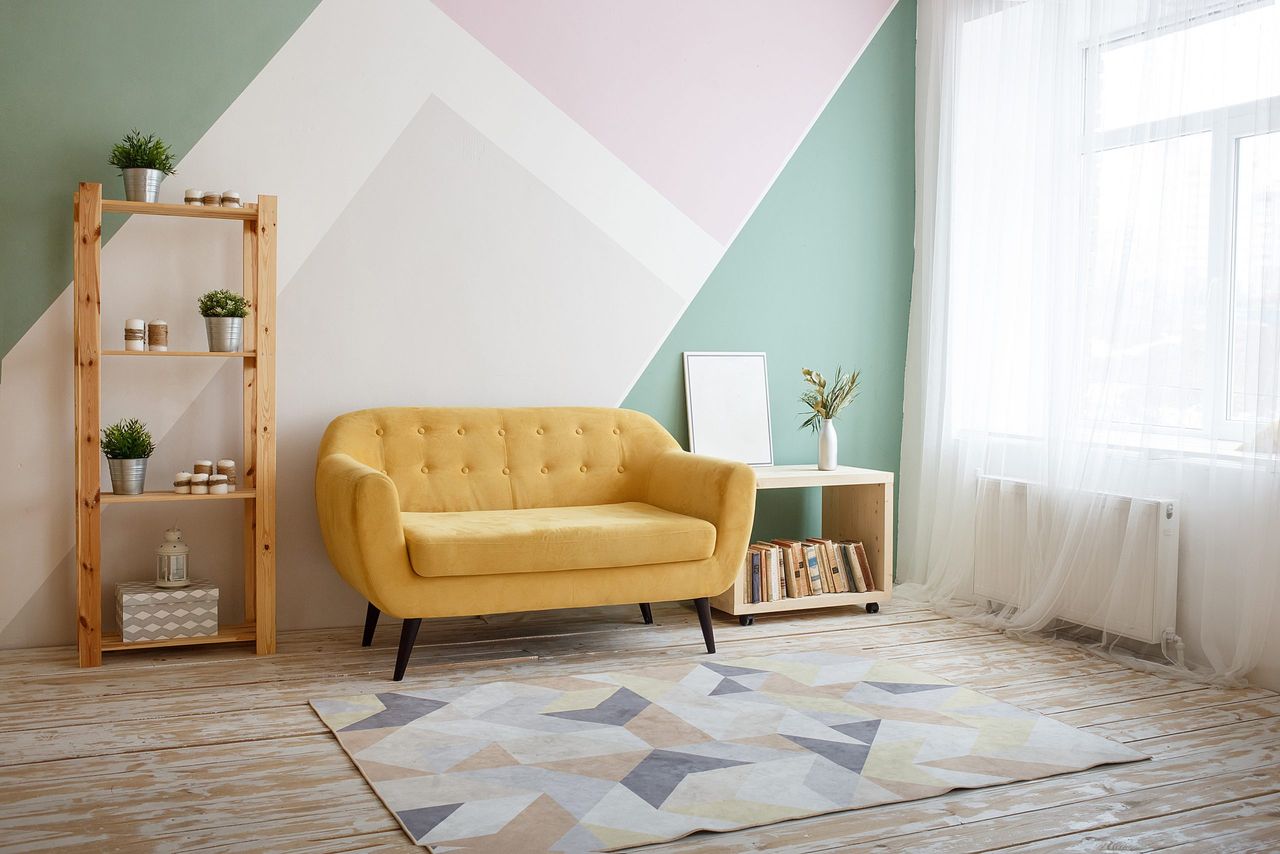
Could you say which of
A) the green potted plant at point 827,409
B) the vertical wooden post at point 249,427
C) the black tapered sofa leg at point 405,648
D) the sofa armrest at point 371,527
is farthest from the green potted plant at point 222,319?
the green potted plant at point 827,409

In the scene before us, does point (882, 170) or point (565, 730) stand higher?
point (882, 170)

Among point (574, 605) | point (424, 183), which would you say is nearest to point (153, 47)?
point (424, 183)

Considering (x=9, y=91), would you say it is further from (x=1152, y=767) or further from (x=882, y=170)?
(x=1152, y=767)

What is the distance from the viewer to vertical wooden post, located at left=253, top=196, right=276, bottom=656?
370cm

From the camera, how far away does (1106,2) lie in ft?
13.1

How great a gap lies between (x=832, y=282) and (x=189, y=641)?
2990mm

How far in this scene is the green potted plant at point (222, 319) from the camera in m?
3.70

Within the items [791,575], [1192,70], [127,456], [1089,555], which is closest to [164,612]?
[127,456]

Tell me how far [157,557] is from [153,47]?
68.8 inches

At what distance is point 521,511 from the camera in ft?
13.2

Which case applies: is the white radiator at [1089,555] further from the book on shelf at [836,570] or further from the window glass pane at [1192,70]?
the window glass pane at [1192,70]

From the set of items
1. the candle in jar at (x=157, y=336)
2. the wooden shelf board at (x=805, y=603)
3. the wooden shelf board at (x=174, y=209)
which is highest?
the wooden shelf board at (x=174, y=209)

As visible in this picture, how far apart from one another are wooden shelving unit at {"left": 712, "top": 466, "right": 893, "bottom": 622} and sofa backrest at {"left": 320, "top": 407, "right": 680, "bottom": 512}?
0.51 m

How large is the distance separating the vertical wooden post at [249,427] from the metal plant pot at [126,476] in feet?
1.20
